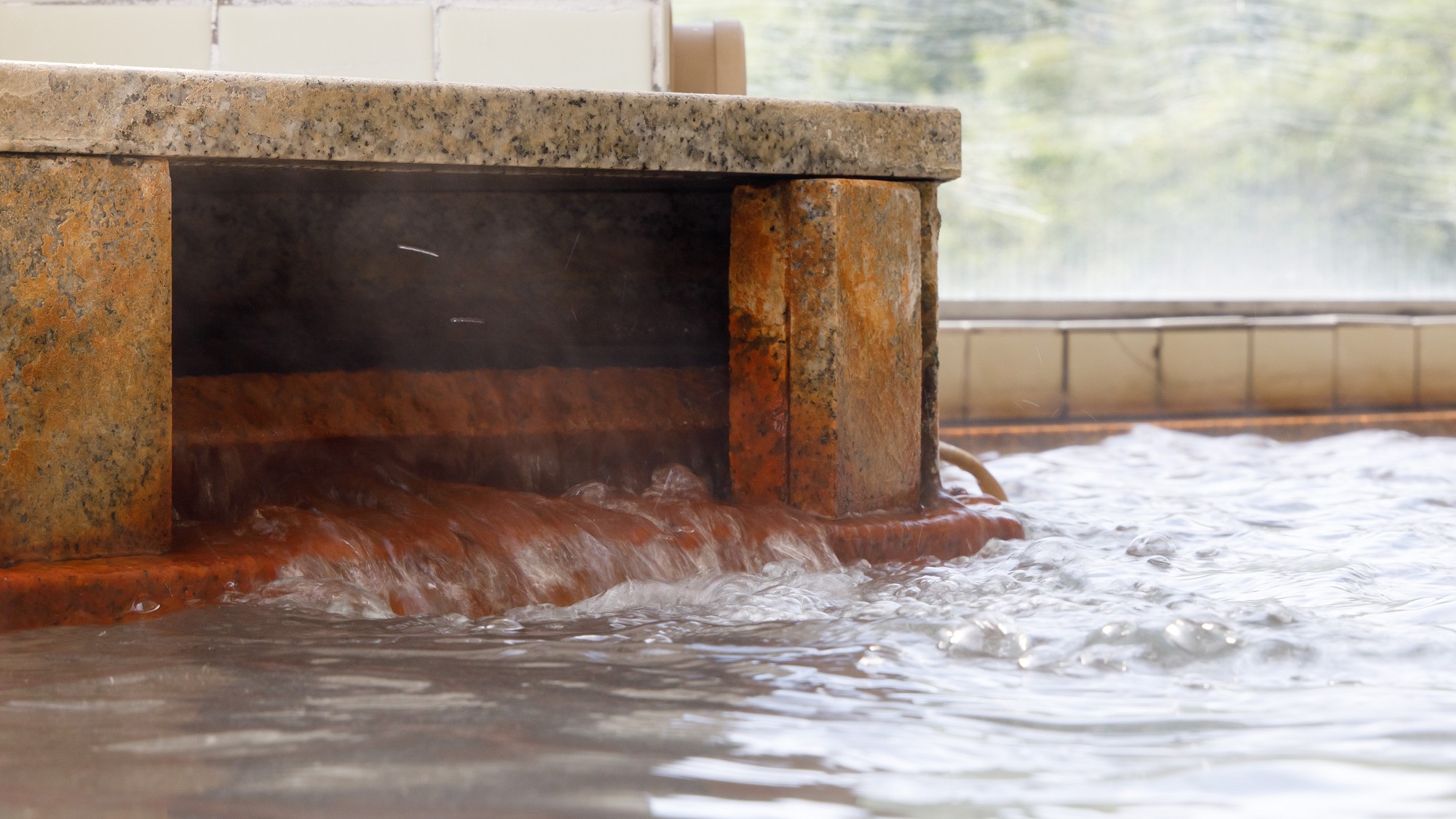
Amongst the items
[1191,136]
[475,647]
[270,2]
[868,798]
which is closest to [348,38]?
[270,2]

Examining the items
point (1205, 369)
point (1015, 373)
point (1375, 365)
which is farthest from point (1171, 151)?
point (1015, 373)

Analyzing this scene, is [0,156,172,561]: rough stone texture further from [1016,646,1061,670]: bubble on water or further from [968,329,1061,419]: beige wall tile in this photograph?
[968,329,1061,419]: beige wall tile

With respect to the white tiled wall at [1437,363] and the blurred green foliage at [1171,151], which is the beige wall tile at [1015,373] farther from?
the white tiled wall at [1437,363]

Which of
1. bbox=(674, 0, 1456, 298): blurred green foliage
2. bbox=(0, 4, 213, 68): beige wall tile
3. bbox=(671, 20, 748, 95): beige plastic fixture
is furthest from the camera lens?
bbox=(674, 0, 1456, 298): blurred green foliage

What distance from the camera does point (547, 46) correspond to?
12.0ft

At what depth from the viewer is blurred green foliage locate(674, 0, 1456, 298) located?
21.8ft

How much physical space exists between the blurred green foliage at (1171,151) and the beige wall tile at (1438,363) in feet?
3.95

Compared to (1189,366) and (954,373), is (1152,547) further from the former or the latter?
(1189,366)

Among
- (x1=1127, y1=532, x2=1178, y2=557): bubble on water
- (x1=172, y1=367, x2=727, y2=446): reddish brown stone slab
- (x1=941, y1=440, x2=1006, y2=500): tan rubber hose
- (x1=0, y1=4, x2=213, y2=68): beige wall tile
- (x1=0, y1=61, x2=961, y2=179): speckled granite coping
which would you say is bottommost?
(x1=1127, y1=532, x2=1178, y2=557): bubble on water

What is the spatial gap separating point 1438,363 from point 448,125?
15.6ft

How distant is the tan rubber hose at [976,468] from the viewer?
10.6ft

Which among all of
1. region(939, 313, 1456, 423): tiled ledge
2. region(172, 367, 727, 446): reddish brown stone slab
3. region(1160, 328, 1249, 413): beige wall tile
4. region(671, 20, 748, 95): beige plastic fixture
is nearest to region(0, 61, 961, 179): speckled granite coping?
region(172, 367, 727, 446): reddish brown stone slab

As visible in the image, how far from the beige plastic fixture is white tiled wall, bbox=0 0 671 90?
80 mm

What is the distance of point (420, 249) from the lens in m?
2.88
